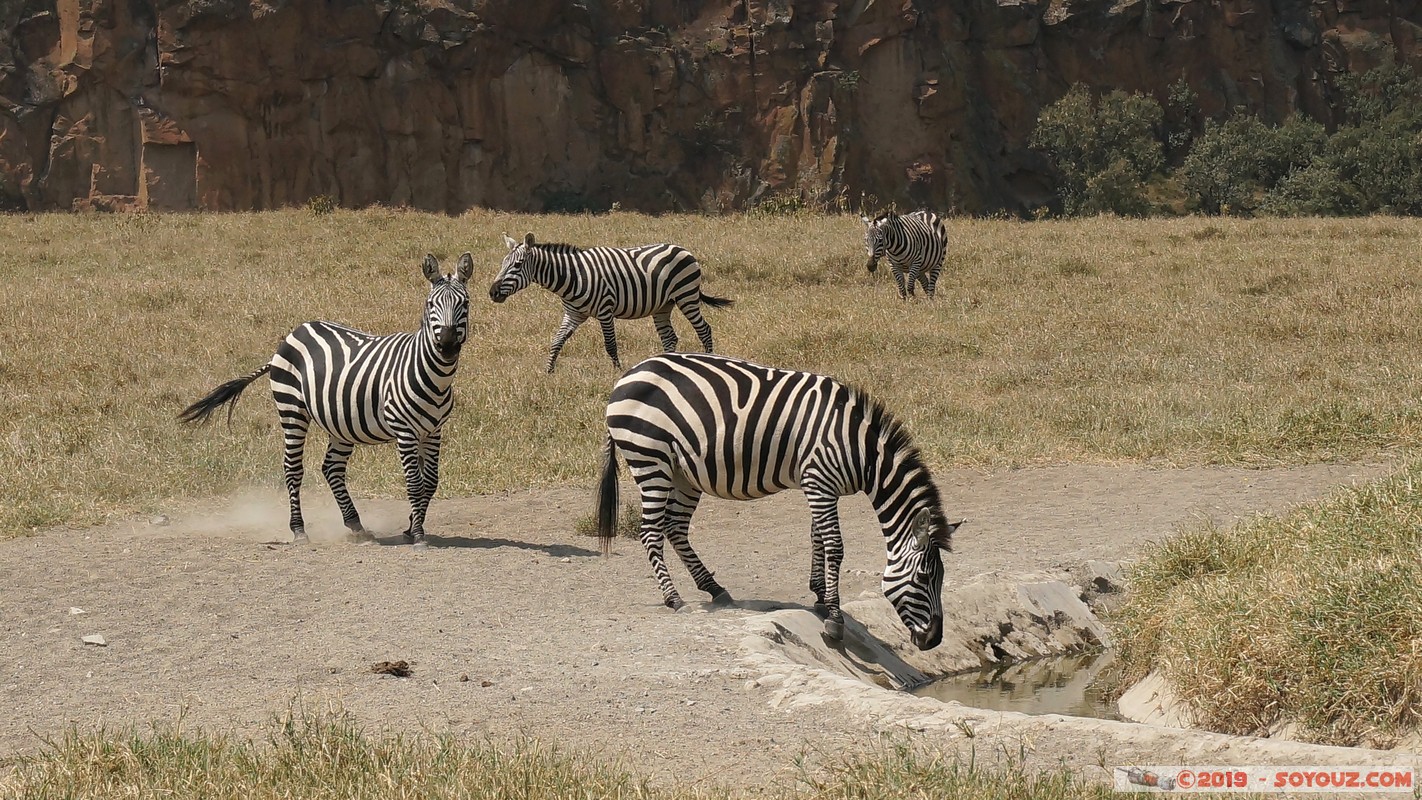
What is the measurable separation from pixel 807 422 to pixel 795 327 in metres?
9.74

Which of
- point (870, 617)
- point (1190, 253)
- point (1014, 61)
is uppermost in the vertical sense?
point (1014, 61)

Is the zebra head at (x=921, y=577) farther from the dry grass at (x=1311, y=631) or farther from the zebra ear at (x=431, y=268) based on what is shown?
the zebra ear at (x=431, y=268)

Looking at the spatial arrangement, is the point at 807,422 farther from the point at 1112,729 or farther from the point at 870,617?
the point at 1112,729

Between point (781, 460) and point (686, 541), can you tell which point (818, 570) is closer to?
point (781, 460)

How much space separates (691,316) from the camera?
16.9 m

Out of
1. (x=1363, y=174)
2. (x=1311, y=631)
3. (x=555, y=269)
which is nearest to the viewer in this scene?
(x=1311, y=631)

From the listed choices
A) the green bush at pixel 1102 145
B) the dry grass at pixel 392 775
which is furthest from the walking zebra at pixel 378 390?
the green bush at pixel 1102 145

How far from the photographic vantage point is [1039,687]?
7781mm

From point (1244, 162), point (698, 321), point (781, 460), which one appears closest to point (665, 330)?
point (698, 321)

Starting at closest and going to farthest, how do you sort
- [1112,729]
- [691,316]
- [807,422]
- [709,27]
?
[1112,729], [807,422], [691,316], [709,27]

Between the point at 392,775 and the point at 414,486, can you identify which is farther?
the point at 414,486

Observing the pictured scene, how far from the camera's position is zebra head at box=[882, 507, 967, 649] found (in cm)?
727

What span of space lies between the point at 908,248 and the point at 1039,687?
13.6m

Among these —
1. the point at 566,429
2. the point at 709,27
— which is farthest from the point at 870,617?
the point at 709,27
